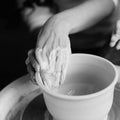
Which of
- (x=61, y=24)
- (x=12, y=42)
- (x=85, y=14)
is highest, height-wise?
(x=61, y=24)

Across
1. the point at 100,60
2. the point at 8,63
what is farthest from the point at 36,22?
the point at 100,60

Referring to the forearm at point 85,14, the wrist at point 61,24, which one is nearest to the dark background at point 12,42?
the forearm at point 85,14

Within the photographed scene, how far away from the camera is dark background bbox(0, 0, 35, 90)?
2.00 metres

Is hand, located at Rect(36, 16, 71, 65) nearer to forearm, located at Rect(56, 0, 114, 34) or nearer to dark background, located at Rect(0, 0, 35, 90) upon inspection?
forearm, located at Rect(56, 0, 114, 34)

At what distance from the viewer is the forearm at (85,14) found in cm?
139

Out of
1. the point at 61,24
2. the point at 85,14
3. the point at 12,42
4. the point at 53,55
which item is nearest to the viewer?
the point at 53,55

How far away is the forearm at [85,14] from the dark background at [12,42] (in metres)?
0.53

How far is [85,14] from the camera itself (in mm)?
1532

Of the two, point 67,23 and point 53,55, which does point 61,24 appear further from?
point 53,55

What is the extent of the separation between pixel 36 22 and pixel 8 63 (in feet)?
1.54

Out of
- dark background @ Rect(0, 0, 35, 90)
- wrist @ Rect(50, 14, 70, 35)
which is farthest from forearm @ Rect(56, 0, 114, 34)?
dark background @ Rect(0, 0, 35, 90)

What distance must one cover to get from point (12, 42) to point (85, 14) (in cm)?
81

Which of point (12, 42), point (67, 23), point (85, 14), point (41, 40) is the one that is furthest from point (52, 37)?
point (12, 42)

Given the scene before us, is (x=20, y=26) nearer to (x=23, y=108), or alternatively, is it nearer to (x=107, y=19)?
(x=107, y=19)
